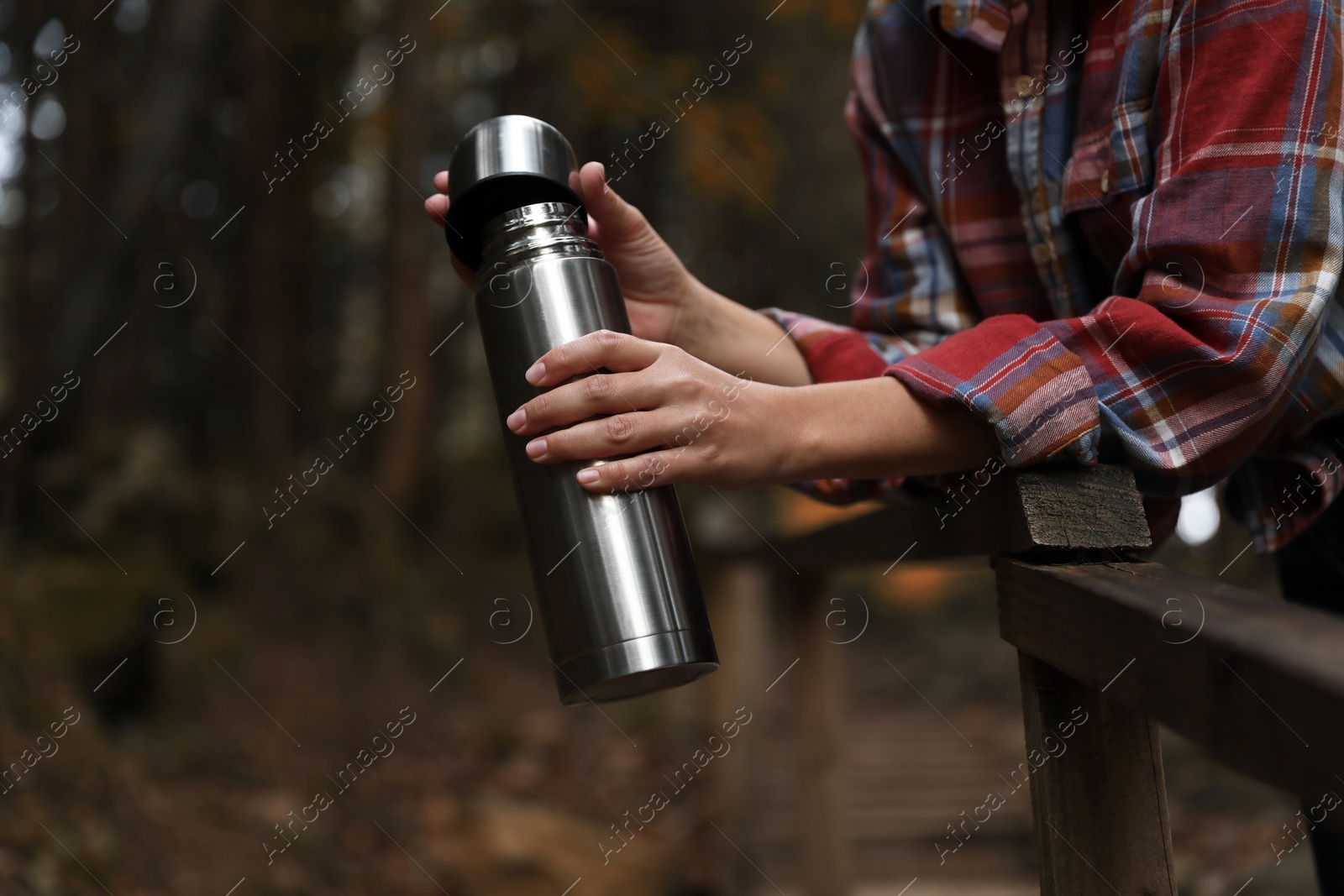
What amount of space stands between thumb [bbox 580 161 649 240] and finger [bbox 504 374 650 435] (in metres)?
0.31

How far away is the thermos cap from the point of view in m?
1.08

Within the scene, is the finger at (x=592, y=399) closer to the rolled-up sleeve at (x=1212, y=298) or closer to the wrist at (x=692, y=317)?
the rolled-up sleeve at (x=1212, y=298)

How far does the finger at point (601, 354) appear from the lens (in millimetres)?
938

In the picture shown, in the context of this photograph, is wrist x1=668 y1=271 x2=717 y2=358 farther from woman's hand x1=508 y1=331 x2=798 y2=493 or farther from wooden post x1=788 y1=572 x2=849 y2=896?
wooden post x1=788 y1=572 x2=849 y2=896

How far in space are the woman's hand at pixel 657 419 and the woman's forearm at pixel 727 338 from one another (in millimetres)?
500

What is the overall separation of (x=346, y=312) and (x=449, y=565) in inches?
252

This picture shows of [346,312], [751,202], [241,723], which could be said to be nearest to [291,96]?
[751,202]

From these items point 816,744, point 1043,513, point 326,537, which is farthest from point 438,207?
point 326,537

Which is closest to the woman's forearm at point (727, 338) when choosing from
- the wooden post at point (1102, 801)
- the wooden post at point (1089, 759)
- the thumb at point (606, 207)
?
the thumb at point (606, 207)

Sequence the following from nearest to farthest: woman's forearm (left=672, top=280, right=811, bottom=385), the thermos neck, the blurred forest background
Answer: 1. the thermos neck
2. woman's forearm (left=672, top=280, right=811, bottom=385)
3. the blurred forest background

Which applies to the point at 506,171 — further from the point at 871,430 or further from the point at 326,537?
the point at 326,537

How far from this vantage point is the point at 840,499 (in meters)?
1.41

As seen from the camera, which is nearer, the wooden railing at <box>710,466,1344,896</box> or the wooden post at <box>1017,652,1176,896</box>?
the wooden railing at <box>710,466,1344,896</box>

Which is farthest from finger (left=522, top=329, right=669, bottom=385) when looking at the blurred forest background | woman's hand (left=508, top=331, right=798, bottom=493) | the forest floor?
the forest floor
